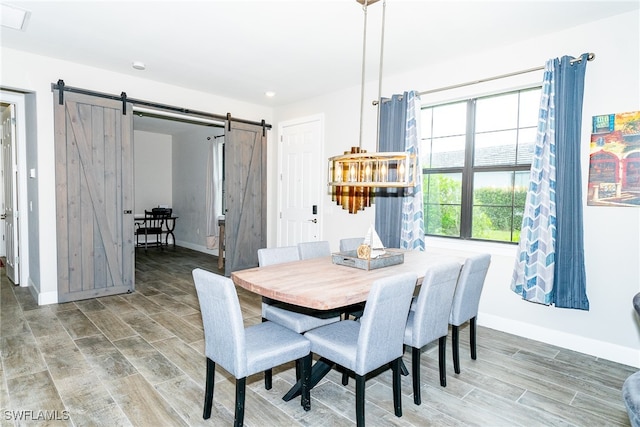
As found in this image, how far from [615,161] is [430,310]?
1.98 meters

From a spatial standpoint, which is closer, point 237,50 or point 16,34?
point 16,34

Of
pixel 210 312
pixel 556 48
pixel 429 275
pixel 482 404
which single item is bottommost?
pixel 482 404

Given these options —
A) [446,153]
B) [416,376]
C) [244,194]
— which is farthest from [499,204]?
[244,194]

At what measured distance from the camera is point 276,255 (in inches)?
112

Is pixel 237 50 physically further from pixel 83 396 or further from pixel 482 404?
pixel 482 404

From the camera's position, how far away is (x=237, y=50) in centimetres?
359

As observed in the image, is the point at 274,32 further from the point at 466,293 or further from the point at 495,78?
the point at 466,293

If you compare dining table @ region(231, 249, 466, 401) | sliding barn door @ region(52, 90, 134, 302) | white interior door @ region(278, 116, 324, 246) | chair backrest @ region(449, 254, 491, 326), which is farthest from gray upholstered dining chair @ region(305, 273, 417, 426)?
sliding barn door @ region(52, 90, 134, 302)

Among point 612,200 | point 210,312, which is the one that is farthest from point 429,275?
point 612,200

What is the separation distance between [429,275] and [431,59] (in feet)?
8.56

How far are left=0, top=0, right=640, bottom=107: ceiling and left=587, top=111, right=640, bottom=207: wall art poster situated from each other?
849 mm

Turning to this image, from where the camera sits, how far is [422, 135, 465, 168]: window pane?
3.85 m

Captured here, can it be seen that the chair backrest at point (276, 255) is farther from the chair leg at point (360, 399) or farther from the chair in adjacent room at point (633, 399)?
the chair in adjacent room at point (633, 399)

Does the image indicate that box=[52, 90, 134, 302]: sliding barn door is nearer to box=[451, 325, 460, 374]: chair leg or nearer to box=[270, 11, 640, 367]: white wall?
box=[270, 11, 640, 367]: white wall
